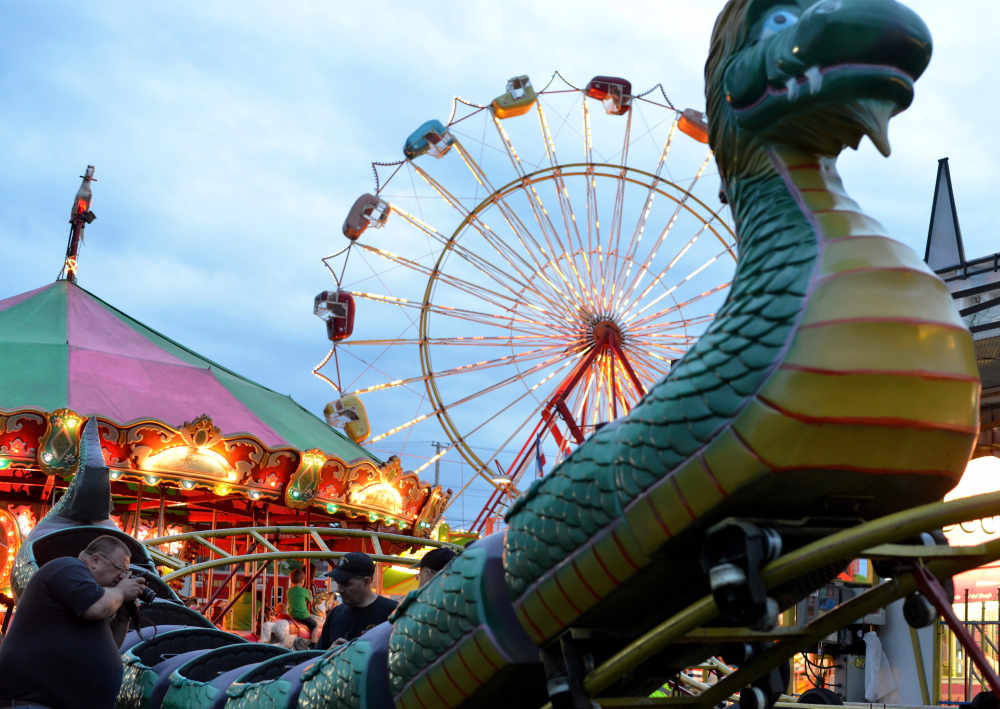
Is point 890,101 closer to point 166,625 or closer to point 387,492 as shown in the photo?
point 166,625

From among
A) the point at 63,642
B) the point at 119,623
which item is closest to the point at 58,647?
the point at 63,642

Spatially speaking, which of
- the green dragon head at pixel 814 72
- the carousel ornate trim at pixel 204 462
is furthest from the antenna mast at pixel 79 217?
the green dragon head at pixel 814 72

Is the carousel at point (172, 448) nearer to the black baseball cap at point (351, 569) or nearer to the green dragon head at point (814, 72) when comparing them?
the black baseball cap at point (351, 569)

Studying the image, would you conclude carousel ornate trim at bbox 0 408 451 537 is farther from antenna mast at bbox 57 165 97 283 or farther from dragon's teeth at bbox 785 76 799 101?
dragon's teeth at bbox 785 76 799 101

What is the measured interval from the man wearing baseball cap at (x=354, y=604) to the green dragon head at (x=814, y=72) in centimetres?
308

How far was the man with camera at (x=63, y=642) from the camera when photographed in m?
3.40

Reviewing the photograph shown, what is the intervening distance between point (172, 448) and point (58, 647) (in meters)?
10.6

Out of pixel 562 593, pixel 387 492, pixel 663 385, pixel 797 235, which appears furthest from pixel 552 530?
pixel 387 492

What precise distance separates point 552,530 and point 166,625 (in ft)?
10.2

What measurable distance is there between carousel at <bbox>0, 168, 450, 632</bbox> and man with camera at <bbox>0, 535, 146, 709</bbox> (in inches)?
301

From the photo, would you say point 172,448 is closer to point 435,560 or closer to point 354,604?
point 354,604

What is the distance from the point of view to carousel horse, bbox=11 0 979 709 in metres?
2.04

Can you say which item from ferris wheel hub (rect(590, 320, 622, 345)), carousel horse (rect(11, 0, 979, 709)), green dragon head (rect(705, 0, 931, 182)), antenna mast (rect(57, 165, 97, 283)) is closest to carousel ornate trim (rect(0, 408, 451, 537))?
ferris wheel hub (rect(590, 320, 622, 345))

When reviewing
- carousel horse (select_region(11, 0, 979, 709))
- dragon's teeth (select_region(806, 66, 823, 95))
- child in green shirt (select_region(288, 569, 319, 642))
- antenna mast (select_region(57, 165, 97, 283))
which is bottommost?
carousel horse (select_region(11, 0, 979, 709))
